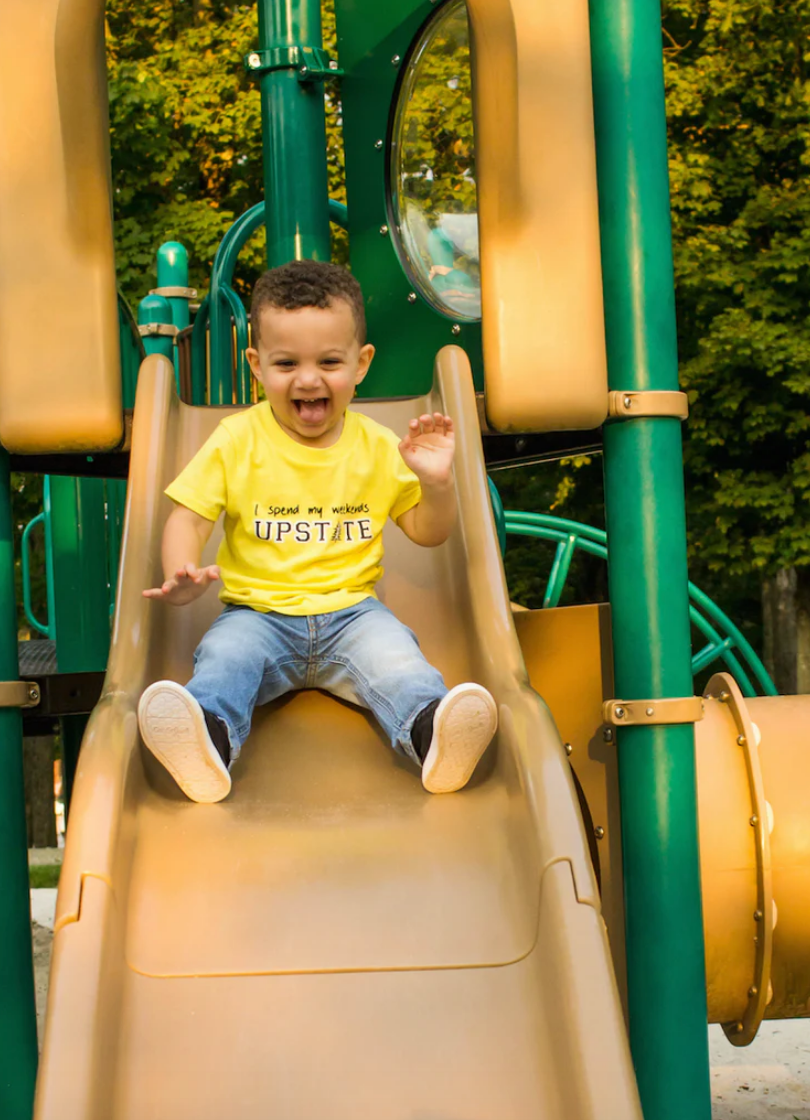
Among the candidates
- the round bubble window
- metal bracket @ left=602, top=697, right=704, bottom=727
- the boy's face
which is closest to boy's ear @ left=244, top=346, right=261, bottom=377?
the boy's face

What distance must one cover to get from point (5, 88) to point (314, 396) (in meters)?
0.90

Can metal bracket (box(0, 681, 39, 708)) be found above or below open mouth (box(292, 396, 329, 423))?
below

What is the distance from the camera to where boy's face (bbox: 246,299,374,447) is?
283cm

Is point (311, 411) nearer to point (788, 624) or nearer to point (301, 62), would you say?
point (301, 62)

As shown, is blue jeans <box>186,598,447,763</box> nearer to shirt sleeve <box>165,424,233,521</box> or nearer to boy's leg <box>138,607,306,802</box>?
boy's leg <box>138,607,306,802</box>

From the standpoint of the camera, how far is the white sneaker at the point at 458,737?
2418 mm

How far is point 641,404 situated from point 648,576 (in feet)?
1.22

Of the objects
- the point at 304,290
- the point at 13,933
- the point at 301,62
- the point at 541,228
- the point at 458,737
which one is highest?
the point at 301,62

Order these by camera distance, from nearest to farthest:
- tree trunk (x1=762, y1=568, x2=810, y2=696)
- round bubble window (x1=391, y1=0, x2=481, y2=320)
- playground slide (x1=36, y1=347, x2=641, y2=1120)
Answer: playground slide (x1=36, y1=347, x2=641, y2=1120)
round bubble window (x1=391, y1=0, x2=481, y2=320)
tree trunk (x1=762, y1=568, x2=810, y2=696)

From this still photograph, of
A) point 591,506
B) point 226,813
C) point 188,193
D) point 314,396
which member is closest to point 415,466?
point 314,396

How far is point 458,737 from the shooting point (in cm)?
246

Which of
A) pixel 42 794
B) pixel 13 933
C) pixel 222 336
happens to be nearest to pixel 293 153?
pixel 222 336

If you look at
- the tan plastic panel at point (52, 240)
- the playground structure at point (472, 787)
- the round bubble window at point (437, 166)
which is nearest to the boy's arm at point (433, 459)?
the playground structure at point (472, 787)

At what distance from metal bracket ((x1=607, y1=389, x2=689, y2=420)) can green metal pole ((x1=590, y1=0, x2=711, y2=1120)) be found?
21 mm
